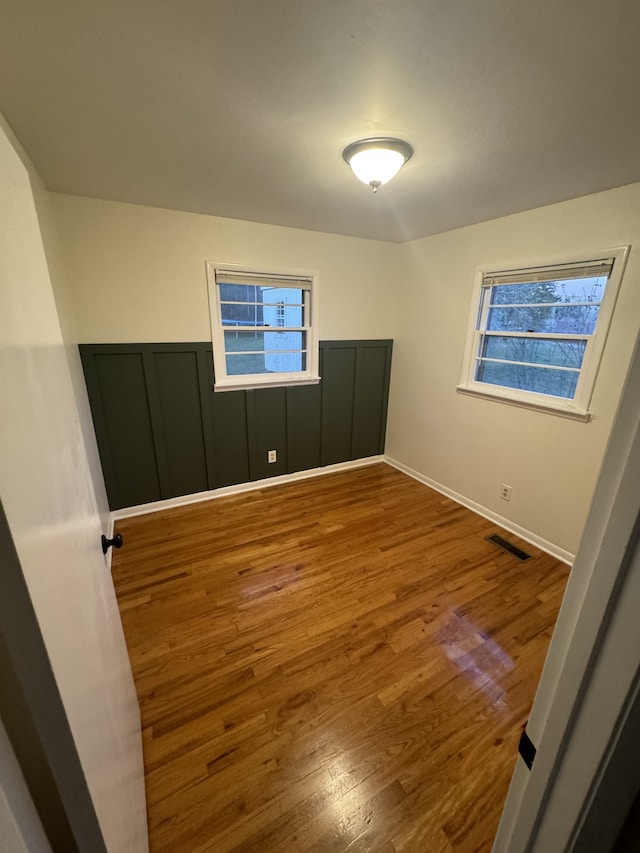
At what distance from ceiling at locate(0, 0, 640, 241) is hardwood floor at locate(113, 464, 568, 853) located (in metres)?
2.34

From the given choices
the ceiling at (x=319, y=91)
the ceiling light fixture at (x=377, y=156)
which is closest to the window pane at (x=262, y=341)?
the ceiling at (x=319, y=91)

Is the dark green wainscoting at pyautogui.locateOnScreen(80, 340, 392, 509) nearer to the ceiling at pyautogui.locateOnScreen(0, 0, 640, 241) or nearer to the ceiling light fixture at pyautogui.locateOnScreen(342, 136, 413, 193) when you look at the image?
the ceiling at pyautogui.locateOnScreen(0, 0, 640, 241)

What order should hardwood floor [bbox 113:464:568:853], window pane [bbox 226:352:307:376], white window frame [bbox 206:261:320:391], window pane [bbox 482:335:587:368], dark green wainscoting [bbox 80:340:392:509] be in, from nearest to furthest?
hardwood floor [bbox 113:464:568:853], window pane [bbox 482:335:587:368], dark green wainscoting [bbox 80:340:392:509], white window frame [bbox 206:261:320:391], window pane [bbox 226:352:307:376]

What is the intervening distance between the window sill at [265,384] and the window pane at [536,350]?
5.11 ft

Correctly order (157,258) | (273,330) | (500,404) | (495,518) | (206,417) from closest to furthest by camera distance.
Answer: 1. (157,258)
2. (500,404)
3. (495,518)
4. (206,417)
5. (273,330)

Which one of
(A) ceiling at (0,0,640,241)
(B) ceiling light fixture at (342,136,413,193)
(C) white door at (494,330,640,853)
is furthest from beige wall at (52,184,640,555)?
(C) white door at (494,330,640,853)

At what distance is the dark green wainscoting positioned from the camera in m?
2.57

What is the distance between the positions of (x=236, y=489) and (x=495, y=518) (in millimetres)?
2295

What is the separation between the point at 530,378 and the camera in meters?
2.50

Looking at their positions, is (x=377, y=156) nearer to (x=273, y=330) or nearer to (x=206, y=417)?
(x=273, y=330)

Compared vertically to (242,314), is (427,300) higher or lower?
higher

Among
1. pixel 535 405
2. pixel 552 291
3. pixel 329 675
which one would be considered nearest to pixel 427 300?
pixel 552 291

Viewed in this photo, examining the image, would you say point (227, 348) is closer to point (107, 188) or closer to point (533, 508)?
point (107, 188)

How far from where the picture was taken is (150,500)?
285 centimetres
